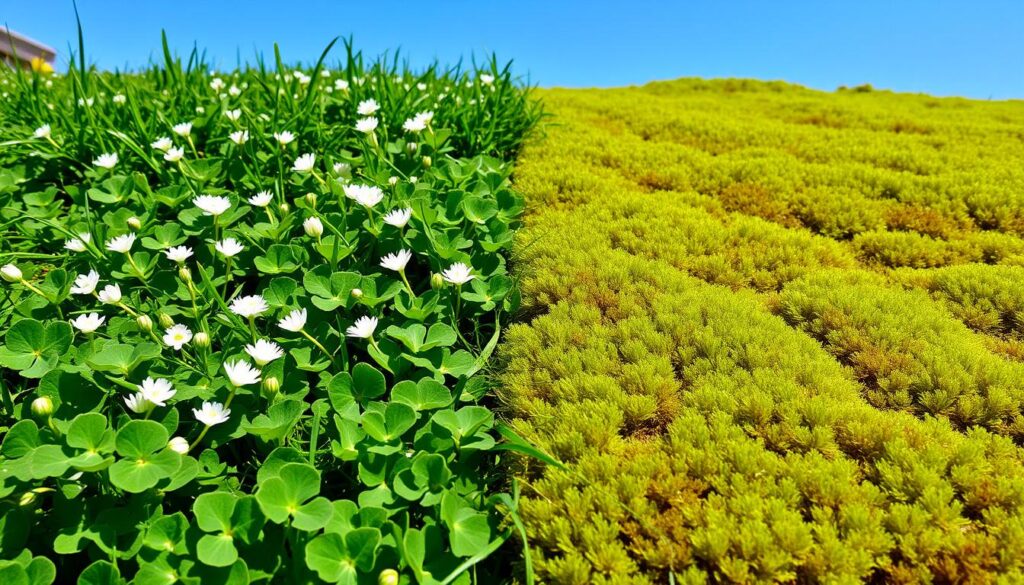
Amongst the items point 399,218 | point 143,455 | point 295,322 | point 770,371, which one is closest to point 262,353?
point 295,322

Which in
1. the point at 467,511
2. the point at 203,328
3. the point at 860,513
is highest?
the point at 203,328

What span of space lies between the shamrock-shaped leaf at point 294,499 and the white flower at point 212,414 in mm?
278

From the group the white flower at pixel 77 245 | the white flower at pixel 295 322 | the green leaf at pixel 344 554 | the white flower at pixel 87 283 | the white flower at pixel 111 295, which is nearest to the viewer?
the green leaf at pixel 344 554

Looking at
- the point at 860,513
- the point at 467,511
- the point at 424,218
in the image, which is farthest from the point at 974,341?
the point at 424,218

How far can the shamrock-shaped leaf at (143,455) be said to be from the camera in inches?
70.4

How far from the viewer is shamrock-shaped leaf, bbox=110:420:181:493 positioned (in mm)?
1789

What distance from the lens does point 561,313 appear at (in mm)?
2650

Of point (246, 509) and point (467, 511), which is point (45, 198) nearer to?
point (246, 509)

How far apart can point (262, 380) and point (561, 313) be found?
120 centimetres

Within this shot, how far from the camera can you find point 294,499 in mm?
1747

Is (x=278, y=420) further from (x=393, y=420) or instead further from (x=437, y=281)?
(x=437, y=281)

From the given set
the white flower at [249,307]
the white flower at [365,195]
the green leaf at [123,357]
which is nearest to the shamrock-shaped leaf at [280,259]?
the white flower at [365,195]

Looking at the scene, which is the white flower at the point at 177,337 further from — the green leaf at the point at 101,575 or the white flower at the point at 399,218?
the white flower at the point at 399,218

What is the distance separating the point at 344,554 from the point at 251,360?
93 centimetres
